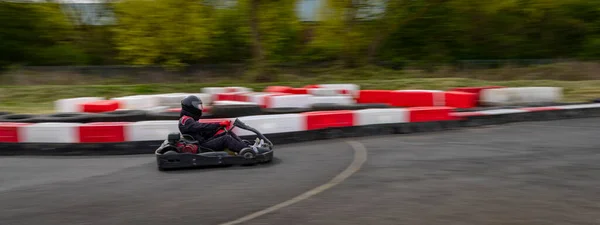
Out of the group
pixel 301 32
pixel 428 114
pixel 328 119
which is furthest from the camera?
pixel 301 32

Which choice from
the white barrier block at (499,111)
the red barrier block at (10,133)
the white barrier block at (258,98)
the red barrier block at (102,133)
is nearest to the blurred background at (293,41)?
the white barrier block at (258,98)

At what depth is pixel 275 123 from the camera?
8.08 meters

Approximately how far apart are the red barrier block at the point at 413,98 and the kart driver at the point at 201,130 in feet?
19.9

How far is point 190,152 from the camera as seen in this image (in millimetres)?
6441

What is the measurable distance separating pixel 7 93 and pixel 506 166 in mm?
15575

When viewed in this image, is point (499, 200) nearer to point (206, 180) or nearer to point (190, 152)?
point (206, 180)

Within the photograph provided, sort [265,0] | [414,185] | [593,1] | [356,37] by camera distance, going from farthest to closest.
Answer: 1. [593,1]
2. [356,37]
3. [265,0]
4. [414,185]

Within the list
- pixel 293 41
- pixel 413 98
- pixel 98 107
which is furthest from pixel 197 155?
pixel 293 41

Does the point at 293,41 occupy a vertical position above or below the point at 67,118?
above

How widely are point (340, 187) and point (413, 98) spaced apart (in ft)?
23.4

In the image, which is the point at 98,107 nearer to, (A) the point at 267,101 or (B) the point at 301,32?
(A) the point at 267,101

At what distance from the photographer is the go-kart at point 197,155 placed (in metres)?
6.34

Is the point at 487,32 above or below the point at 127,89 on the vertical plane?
above

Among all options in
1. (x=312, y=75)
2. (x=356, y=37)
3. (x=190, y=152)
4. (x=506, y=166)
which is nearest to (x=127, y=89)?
(x=312, y=75)
